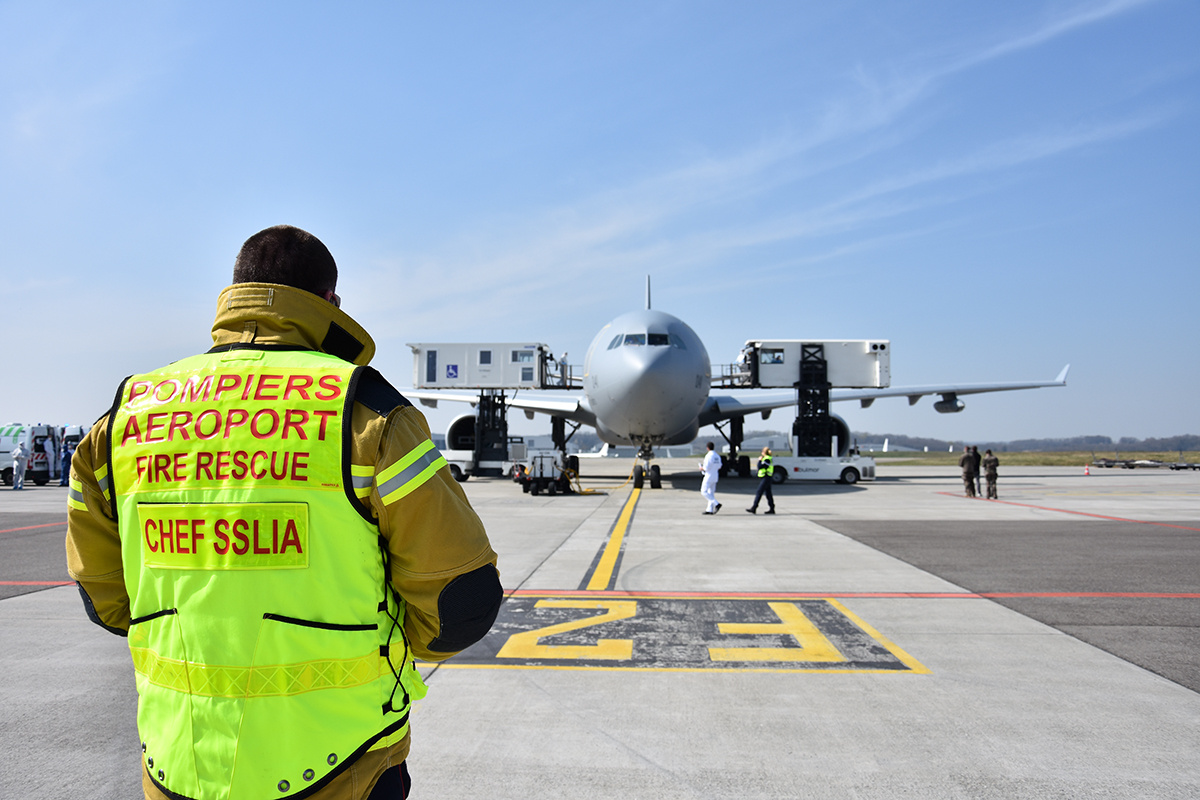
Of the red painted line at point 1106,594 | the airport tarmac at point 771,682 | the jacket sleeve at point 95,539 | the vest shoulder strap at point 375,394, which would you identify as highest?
the vest shoulder strap at point 375,394

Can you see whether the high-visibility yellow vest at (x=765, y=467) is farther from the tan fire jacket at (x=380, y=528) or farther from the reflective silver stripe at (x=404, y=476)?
the reflective silver stripe at (x=404, y=476)

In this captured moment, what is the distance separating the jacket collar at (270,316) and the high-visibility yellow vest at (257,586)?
134mm

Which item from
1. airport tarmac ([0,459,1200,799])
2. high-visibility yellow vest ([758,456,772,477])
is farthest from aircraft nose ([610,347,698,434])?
airport tarmac ([0,459,1200,799])

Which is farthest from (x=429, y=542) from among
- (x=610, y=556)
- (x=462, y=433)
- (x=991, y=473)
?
(x=462, y=433)

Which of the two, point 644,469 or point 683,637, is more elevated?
point 644,469

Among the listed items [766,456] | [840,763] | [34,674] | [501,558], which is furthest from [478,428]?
A: [840,763]

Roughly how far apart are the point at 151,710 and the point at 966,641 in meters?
5.27

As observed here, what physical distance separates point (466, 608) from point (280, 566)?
1.45ft

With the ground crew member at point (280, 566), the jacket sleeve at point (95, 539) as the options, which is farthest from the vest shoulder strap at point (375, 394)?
the jacket sleeve at point (95, 539)

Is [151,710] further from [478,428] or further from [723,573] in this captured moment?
[478,428]

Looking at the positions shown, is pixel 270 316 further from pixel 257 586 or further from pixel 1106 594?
pixel 1106 594

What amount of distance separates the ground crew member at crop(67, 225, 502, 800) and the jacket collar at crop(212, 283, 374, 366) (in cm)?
3

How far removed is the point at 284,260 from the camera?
6.26 feet

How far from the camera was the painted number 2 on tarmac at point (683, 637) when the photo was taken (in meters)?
4.81
